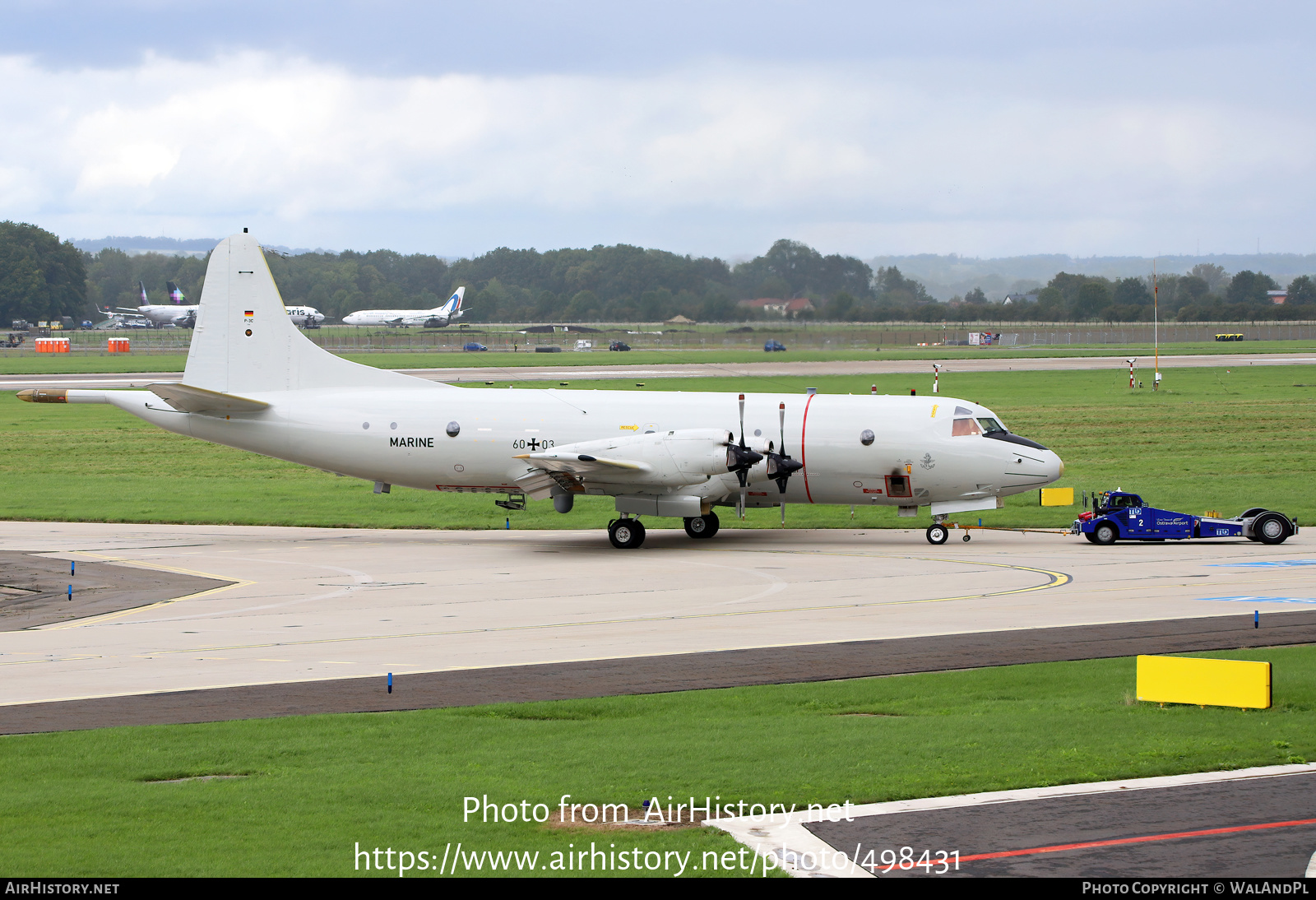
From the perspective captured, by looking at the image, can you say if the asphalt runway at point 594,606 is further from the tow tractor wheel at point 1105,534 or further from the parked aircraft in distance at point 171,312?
the parked aircraft in distance at point 171,312

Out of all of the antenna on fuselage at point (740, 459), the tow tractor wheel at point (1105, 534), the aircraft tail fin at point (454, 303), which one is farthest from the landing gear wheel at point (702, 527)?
the aircraft tail fin at point (454, 303)

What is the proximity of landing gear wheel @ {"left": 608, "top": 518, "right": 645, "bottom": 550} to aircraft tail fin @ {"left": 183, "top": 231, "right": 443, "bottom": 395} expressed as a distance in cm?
863

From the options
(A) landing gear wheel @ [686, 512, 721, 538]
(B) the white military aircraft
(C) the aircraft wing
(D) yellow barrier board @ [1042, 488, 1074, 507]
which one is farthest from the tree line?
(D) yellow barrier board @ [1042, 488, 1074, 507]

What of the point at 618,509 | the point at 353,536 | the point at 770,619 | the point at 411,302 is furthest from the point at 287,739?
the point at 411,302

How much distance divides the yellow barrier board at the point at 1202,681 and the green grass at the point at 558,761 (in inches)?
7.8

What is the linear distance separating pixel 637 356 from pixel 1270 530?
91126 mm

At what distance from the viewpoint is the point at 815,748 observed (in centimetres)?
1628

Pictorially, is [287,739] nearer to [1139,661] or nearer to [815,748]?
[815,748]

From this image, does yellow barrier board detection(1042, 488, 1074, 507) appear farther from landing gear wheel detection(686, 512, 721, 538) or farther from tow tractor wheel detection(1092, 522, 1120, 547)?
landing gear wheel detection(686, 512, 721, 538)

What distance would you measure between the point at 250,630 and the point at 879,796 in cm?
1503

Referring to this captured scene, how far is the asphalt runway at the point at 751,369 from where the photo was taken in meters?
91.4

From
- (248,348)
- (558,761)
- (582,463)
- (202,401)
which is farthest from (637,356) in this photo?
(558,761)

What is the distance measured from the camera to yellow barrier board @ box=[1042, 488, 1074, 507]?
1652 inches
